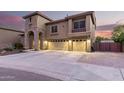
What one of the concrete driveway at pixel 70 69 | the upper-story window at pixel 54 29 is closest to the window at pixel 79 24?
the upper-story window at pixel 54 29

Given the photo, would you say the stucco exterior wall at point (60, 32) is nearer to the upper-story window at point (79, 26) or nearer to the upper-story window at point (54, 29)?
the upper-story window at point (54, 29)

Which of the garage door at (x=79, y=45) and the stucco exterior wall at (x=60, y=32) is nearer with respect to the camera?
the garage door at (x=79, y=45)

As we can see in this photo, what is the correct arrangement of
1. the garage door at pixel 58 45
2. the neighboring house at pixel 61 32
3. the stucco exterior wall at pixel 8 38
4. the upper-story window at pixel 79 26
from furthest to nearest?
the stucco exterior wall at pixel 8 38
the garage door at pixel 58 45
the upper-story window at pixel 79 26
the neighboring house at pixel 61 32

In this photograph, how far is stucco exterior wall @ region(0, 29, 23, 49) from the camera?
20.2 meters

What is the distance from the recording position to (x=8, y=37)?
2147 centimetres

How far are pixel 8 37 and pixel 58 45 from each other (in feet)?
35.8

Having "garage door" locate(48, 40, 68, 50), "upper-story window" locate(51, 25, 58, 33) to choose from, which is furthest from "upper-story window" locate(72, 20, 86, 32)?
"upper-story window" locate(51, 25, 58, 33)

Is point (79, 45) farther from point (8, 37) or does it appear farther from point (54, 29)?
point (8, 37)

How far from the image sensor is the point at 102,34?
28234mm

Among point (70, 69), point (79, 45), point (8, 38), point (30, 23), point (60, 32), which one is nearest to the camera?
point (70, 69)

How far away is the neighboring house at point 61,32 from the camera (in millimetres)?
14779

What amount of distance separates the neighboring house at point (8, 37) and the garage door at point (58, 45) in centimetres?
809

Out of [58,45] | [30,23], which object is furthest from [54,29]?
[30,23]

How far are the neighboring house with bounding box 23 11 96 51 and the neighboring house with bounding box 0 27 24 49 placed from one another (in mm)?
5018
